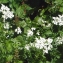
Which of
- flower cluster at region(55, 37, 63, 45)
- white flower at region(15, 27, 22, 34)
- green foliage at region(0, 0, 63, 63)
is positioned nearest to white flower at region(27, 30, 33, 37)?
green foliage at region(0, 0, 63, 63)

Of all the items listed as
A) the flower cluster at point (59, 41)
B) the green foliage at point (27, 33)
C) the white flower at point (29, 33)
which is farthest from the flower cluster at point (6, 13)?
the flower cluster at point (59, 41)

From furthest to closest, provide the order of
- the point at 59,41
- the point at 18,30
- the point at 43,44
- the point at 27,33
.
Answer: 1. the point at 18,30
2. the point at 27,33
3. the point at 59,41
4. the point at 43,44

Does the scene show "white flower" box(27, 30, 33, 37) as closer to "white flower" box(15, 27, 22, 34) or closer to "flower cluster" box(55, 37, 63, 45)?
"white flower" box(15, 27, 22, 34)

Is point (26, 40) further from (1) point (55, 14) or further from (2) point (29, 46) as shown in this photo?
(1) point (55, 14)

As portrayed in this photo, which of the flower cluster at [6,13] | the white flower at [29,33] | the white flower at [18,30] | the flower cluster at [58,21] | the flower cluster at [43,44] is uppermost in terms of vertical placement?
the flower cluster at [6,13]

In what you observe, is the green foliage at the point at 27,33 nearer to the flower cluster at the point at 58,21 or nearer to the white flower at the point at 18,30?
the white flower at the point at 18,30

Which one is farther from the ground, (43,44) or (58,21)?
(58,21)

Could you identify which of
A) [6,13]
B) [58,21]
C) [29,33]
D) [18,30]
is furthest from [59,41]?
[6,13]

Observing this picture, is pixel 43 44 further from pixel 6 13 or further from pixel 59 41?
pixel 6 13

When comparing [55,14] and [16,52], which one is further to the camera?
[55,14]

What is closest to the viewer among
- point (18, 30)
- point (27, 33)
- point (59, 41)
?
point (59, 41)

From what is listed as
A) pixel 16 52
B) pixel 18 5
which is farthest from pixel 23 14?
pixel 16 52
